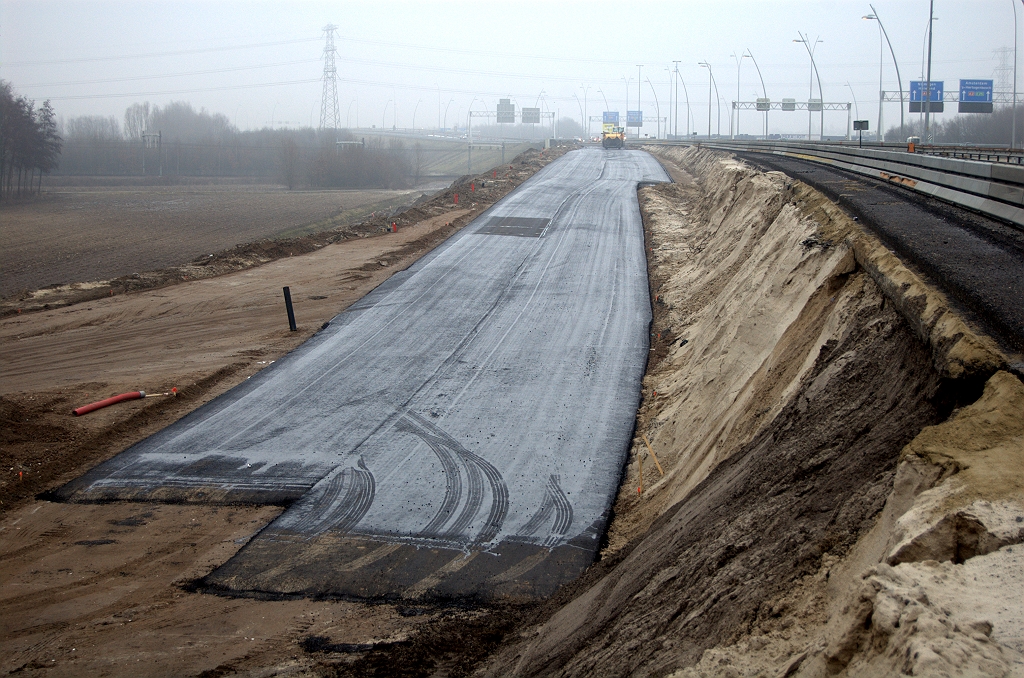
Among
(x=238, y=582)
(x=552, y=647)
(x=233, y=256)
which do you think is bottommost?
(x=238, y=582)

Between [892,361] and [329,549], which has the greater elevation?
[892,361]

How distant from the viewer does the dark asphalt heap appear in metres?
7.78

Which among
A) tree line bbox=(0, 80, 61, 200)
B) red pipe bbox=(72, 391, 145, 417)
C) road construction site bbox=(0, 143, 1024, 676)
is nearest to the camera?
road construction site bbox=(0, 143, 1024, 676)

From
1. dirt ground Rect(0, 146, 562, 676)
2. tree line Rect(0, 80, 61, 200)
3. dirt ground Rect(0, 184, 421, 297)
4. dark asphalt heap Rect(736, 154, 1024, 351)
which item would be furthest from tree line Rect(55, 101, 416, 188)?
dark asphalt heap Rect(736, 154, 1024, 351)

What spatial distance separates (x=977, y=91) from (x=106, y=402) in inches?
2722

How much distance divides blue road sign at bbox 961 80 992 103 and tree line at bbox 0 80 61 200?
7661cm

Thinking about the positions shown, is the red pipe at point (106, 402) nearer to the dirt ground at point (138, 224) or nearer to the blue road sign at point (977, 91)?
the dirt ground at point (138, 224)

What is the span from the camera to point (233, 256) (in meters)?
26.2

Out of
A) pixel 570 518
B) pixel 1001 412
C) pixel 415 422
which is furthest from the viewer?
pixel 415 422

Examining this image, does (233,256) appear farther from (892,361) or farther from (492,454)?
(892,361)

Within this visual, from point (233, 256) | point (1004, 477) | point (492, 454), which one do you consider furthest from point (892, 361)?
point (233, 256)

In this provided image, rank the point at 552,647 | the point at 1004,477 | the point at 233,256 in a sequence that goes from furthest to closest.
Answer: the point at 233,256 → the point at 552,647 → the point at 1004,477

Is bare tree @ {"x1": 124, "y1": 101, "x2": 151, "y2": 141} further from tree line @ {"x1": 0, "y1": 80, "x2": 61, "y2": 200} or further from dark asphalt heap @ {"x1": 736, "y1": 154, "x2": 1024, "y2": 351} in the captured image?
dark asphalt heap @ {"x1": 736, "y1": 154, "x2": 1024, "y2": 351}

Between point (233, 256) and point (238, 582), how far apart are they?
19765 mm
